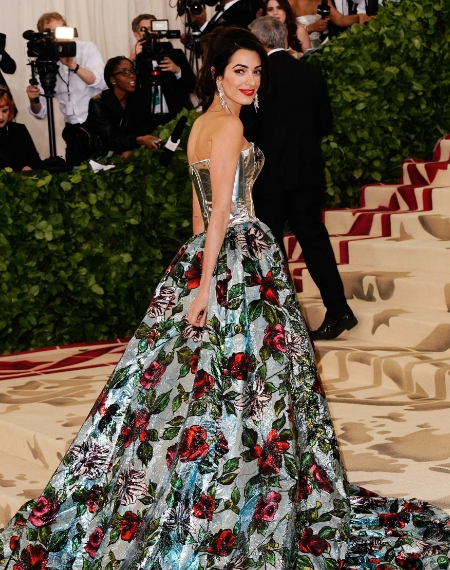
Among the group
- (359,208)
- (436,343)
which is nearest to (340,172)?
(359,208)

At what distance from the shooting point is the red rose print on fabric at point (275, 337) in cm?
280

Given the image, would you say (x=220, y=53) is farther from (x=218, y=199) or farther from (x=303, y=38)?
(x=303, y=38)

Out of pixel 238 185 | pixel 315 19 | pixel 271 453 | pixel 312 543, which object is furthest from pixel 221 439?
pixel 315 19

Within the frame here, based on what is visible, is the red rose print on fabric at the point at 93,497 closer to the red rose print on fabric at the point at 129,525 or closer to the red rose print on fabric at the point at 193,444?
the red rose print on fabric at the point at 129,525

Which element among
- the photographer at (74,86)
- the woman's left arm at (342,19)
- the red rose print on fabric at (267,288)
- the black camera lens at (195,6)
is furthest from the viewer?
the woman's left arm at (342,19)

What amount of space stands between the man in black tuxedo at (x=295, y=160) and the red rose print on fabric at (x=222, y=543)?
A: 223 centimetres

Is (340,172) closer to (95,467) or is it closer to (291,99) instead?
(291,99)

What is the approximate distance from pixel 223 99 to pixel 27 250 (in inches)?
110

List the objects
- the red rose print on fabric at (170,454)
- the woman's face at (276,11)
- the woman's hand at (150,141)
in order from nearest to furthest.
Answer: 1. the red rose print on fabric at (170,454)
2. the woman's face at (276,11)
3. the woman's hand at (150,141)

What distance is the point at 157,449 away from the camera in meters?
2.81

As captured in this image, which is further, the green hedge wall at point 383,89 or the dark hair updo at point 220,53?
the green hedge wall at point 383,89

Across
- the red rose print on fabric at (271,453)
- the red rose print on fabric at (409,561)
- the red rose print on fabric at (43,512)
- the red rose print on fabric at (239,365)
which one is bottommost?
the red rose print on fabric at (409,561)

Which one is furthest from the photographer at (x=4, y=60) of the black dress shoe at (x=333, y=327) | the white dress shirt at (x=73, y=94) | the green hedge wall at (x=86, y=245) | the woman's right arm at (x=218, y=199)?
the woman's right arm at (x=218, y=199)

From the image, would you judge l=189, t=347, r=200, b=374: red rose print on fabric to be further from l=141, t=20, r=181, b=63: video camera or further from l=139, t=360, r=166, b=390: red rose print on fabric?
l=141, t=20, r=181, b=63: video camera
